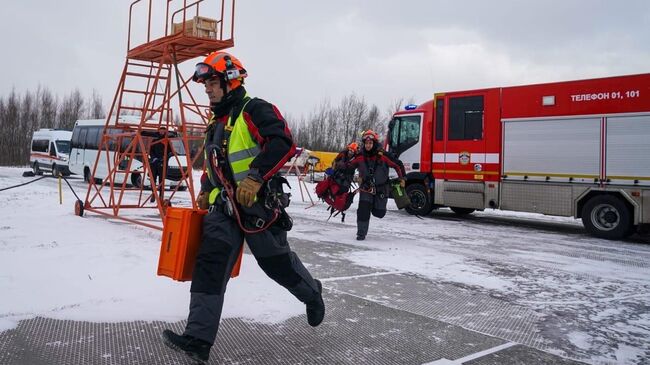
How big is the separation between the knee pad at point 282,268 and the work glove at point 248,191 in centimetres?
46

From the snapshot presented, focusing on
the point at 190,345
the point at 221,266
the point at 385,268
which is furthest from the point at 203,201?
the point at 385,268

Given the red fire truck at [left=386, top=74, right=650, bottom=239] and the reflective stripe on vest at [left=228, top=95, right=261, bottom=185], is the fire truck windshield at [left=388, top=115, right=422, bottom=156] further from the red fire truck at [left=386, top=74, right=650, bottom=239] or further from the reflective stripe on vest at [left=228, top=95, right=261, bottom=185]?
the reflective stripe on vest at [left=228, top=95, right=261, bottom=185]

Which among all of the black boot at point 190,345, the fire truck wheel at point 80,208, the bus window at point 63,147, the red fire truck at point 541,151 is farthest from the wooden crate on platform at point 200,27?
the bus window at point 63,147

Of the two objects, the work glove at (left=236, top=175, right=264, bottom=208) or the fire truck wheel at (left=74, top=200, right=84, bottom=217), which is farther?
the fire truck wheel at (left=74, top=200, right=84, bottom=217)

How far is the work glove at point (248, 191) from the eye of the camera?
327 cm

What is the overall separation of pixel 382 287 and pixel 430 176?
8550 millimetres

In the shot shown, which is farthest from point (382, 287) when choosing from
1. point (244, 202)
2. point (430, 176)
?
point (430, 176)

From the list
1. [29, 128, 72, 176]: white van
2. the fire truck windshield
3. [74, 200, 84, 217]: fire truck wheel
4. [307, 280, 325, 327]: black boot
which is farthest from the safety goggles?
[29, 128, 72, 176]: white van

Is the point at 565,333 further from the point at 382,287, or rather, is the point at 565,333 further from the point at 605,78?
the point at 605,78

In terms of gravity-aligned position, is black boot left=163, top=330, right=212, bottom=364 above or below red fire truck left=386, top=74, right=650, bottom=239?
below

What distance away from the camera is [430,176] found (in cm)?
1380

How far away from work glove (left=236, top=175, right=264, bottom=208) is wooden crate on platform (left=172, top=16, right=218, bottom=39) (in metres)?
6.08

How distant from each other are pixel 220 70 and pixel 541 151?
32.1 ft

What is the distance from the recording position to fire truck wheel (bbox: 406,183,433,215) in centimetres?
1382
